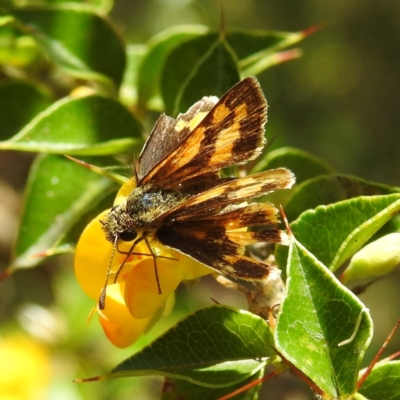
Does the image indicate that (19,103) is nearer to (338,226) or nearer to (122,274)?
(122,274)

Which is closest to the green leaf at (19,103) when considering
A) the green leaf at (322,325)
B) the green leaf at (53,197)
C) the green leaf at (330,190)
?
the green leaf at (53,197)

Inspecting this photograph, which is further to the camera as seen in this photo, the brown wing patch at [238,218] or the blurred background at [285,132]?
the blurred background at [285,132]

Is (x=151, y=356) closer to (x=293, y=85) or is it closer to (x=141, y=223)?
(x=141, y=223)

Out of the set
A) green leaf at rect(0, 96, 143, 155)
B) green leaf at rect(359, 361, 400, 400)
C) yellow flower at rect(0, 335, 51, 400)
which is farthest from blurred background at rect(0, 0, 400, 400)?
green leaf at rect(359, 361, 400, 400)

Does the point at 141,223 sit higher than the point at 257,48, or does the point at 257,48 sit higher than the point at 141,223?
the point at 257,48

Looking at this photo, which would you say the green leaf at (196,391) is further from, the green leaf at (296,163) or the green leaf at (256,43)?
the green leaf at (256,43)

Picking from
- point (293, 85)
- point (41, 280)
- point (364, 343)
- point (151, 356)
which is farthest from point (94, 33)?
point (293, 85)

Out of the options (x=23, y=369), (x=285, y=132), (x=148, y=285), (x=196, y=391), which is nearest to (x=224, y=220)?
(x=148, y=285)
